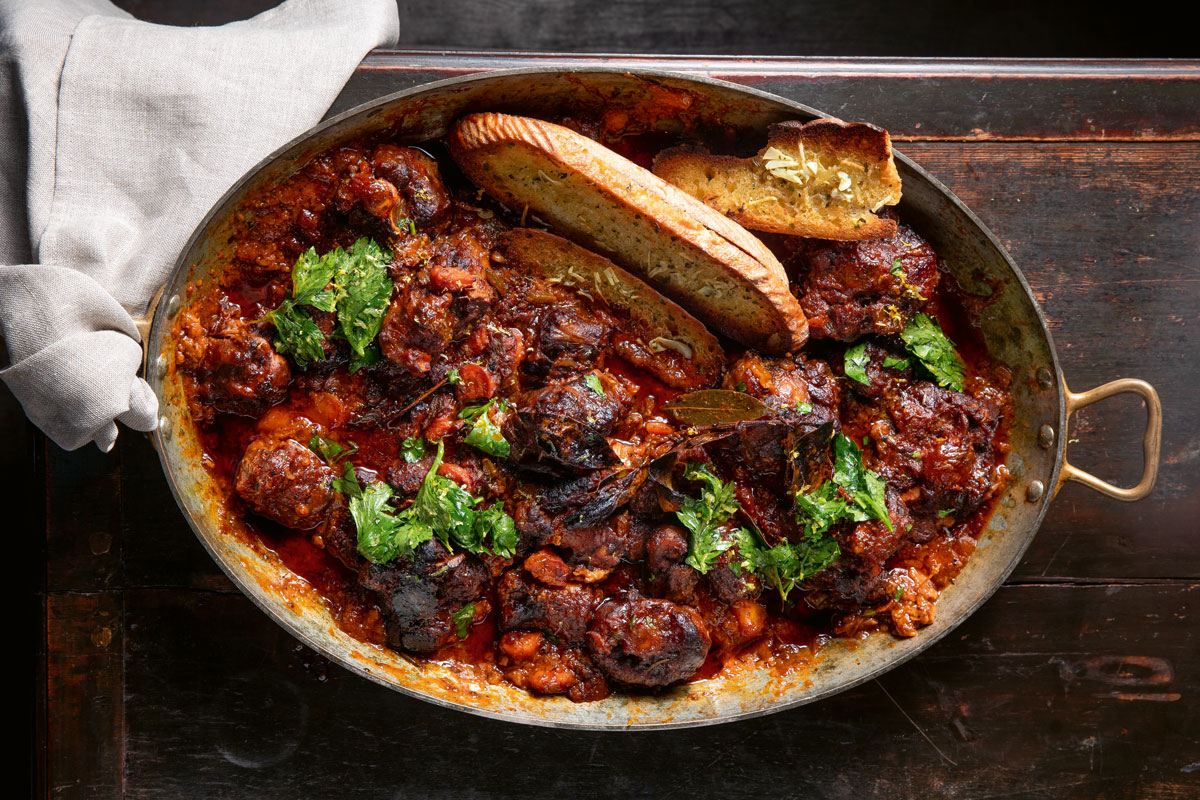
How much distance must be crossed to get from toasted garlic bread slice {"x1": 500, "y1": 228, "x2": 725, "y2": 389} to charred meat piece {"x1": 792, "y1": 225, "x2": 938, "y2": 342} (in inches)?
16.7

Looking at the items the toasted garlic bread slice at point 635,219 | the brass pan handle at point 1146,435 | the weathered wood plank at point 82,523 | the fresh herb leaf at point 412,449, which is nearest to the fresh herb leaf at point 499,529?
the fresh herb leaf at point 412,449

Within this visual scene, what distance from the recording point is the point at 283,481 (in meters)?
3.08

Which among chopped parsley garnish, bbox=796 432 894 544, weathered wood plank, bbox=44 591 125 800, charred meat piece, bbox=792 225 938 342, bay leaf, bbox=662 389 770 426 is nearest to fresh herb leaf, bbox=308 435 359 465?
weathered wood plank, bbox=44 591 125 800

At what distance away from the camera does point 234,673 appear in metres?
3.41

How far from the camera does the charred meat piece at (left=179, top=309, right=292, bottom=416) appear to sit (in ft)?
10.1

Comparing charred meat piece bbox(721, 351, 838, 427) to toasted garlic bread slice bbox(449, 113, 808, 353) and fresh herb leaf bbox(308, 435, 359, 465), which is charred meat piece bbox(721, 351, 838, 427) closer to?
toasted garlic bread slice bbox(449, 113, 808, 353)

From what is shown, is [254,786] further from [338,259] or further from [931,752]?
[931,752]

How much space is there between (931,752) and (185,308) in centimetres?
343

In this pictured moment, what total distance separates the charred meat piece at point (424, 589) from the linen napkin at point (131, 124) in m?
1.11

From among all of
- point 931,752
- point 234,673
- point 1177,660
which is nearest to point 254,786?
point 234,673

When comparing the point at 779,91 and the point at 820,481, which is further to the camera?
the point at 779,91

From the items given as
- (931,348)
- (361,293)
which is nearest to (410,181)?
(361,293)

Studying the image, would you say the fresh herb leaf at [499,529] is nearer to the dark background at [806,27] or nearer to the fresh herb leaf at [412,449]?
the fresh herb leaf at [412,449]

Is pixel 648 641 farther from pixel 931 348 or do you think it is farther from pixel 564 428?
pixel 931 348
